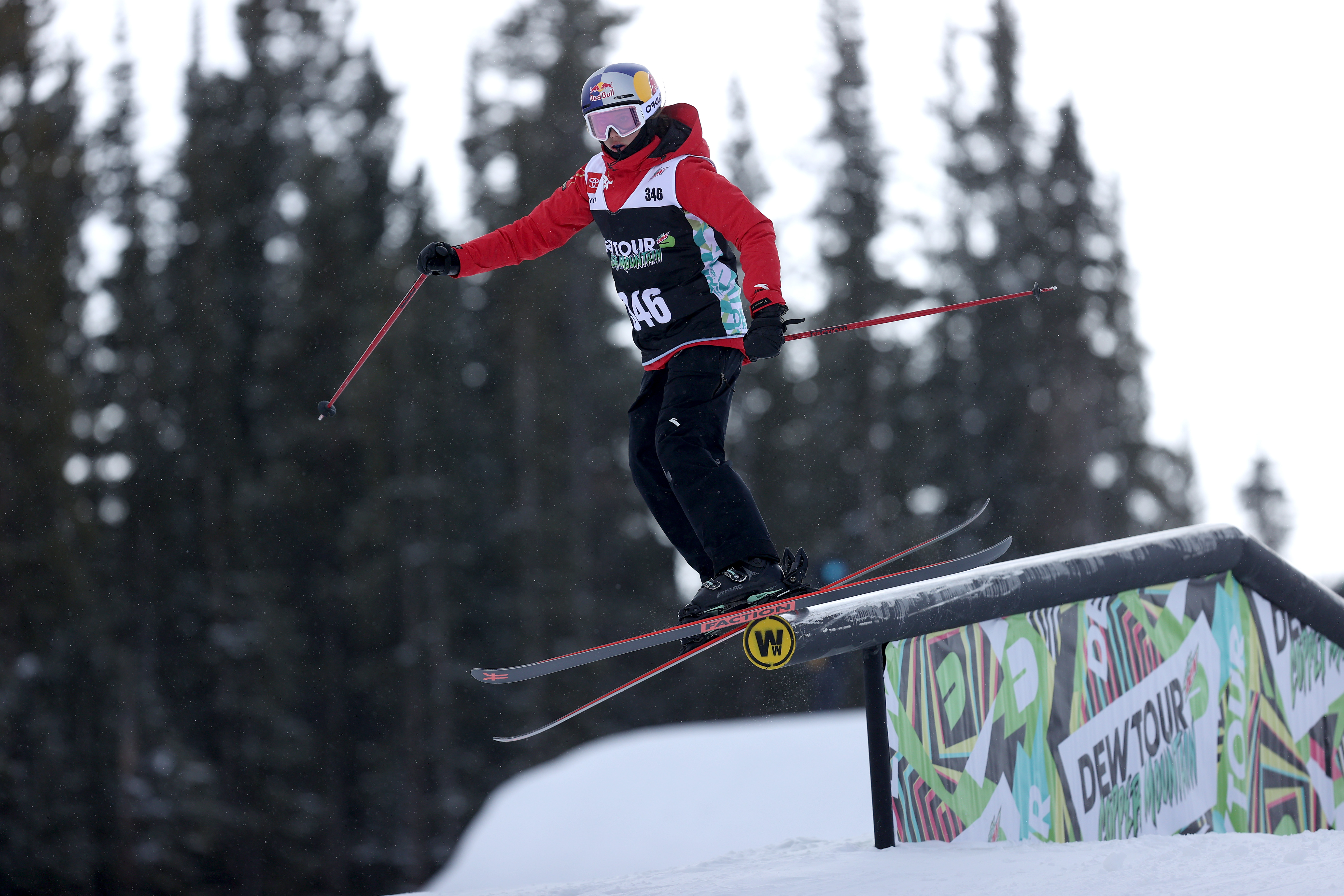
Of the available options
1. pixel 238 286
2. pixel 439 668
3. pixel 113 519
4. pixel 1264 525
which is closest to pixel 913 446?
pixel 439 668

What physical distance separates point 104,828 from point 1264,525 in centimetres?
5151

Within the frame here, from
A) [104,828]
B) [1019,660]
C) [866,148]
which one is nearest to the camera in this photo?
[1019,660]

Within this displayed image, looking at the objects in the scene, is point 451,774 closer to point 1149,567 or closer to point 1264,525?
point 1149,567

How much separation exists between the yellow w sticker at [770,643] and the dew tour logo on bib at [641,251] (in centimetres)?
134

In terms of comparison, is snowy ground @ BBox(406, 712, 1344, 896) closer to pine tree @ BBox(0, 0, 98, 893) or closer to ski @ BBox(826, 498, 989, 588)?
ski @ BBox(826, 498, 989, 588)

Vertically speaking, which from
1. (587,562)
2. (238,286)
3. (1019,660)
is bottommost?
(587,562)

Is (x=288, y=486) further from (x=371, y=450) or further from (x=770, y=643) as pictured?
(x=770, y=643)

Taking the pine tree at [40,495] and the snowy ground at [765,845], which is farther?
the pine tree at [40,495]

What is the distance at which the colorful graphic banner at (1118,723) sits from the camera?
4434 millimetres

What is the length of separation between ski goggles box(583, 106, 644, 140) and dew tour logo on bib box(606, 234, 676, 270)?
0.38 meters

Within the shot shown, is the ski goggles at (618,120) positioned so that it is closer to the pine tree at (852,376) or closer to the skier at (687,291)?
the skier at (687,291)

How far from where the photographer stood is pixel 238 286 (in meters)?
26.4

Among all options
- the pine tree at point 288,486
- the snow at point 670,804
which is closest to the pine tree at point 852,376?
the pine tree at point 288,486

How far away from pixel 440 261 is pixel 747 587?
1718mm
